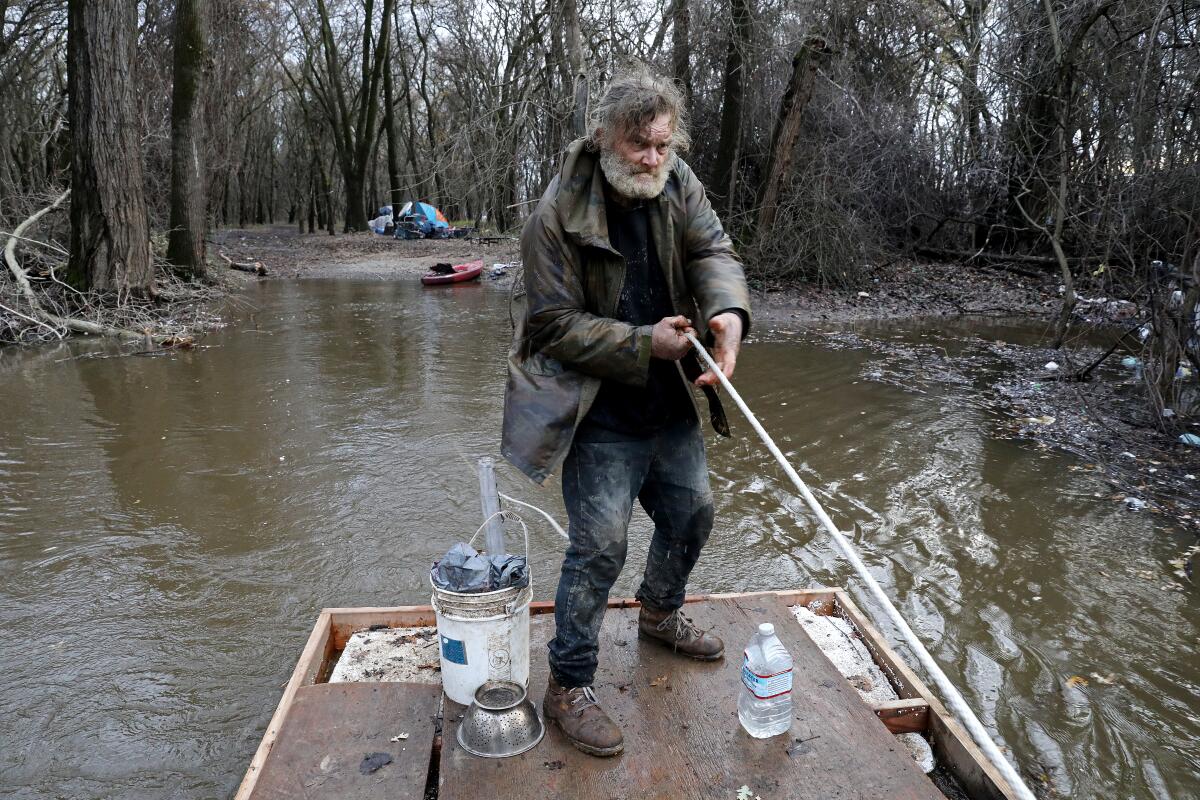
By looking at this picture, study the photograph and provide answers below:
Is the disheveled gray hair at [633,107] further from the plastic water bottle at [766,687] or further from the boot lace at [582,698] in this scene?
the boot lace at [582,698]

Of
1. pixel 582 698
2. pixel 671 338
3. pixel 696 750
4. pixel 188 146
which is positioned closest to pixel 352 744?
pixel 582 698

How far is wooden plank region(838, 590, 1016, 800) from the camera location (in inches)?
→ 101

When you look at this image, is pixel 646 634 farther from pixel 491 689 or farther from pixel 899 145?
pixel 899 145

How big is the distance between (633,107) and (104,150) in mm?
10109

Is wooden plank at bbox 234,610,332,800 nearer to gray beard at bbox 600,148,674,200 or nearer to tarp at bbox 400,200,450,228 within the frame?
gray beard at bbox 600,148,674,200

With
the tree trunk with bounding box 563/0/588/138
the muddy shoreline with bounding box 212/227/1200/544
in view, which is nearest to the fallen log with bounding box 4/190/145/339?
the muddy shoreline with bounding box 212/227/1200/544

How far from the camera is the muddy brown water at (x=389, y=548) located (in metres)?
3.21

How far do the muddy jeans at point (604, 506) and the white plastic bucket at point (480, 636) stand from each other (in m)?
0.14

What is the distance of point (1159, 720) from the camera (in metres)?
3.29

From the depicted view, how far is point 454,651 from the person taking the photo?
8.95 ft

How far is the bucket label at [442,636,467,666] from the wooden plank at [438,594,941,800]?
7.5 inches

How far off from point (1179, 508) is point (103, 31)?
38.3ft

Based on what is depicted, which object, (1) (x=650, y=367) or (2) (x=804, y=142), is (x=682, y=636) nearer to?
(1) (x=650, y=367)

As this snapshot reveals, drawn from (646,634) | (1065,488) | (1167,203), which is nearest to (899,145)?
(1167,203)
